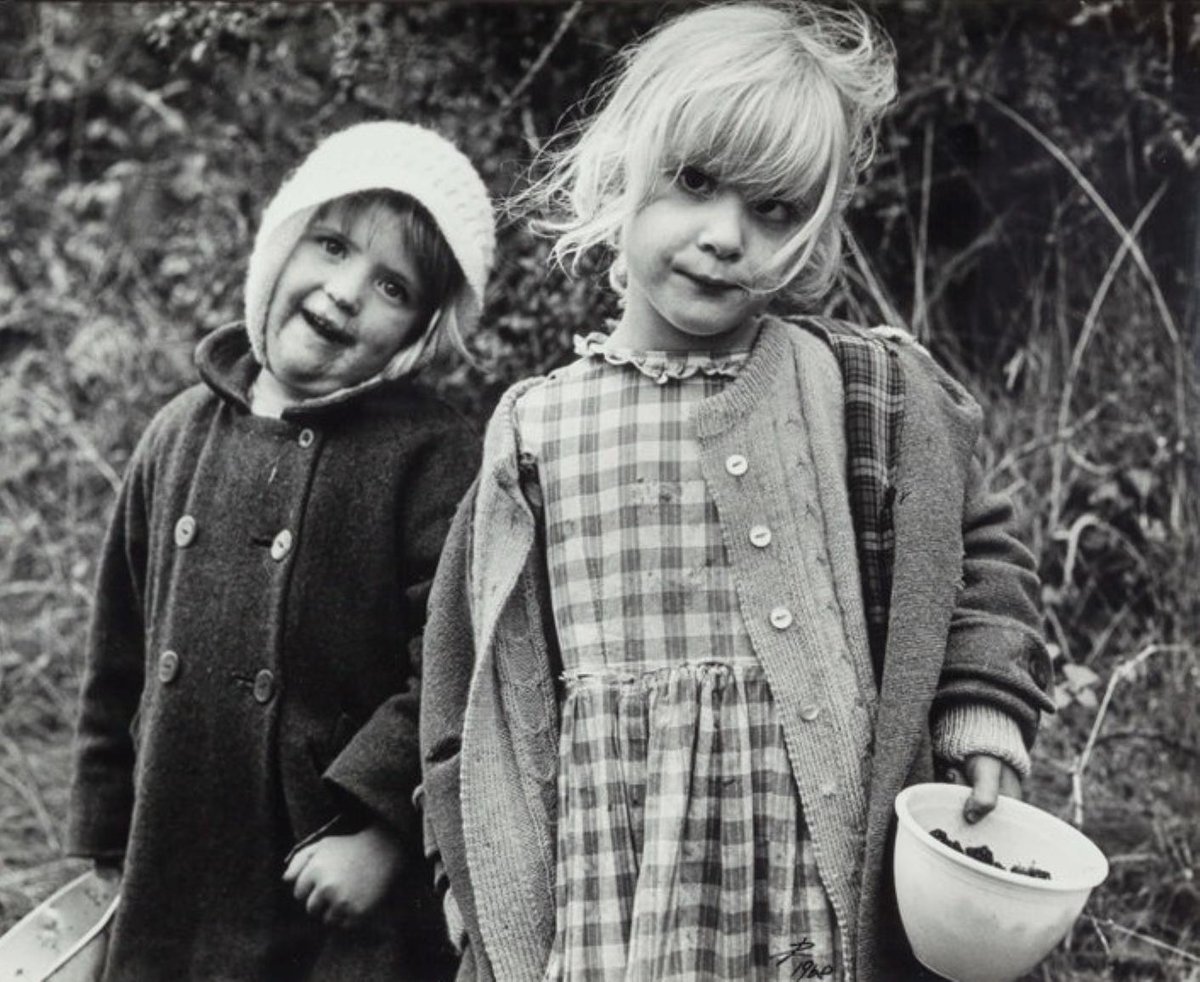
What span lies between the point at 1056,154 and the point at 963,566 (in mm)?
1385

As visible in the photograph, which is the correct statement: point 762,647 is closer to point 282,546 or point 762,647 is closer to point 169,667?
point 282,546

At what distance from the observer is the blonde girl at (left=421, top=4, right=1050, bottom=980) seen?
6.47 ft

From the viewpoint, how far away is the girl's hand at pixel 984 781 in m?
1.88

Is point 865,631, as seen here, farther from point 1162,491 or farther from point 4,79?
point 4,79

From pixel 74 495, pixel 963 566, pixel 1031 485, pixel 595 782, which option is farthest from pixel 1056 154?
pixel 74 495

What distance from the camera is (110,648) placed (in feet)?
8.77

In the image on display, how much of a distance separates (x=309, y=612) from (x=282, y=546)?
13cm

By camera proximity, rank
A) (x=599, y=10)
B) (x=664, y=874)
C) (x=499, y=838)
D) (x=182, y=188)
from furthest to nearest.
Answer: (x=182, y=188) < (x=599, y=10) < (x=499, y=838) < (x=664, y=874)

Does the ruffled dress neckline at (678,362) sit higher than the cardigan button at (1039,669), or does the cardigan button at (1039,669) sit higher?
the ruffled dress neckline at (678,362)

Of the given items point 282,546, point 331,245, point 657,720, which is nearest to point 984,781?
point 657,720

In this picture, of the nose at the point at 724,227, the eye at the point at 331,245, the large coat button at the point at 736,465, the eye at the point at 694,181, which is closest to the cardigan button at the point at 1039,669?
the large coat button at the point at 736,465

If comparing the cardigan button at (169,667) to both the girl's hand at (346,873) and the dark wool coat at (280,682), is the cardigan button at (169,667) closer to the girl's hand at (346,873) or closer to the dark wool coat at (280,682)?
→ the dark wool coat at (280,682)

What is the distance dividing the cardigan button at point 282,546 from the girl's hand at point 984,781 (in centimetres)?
119

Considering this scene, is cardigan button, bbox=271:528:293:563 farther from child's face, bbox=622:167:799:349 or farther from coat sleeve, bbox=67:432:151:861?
child's face, bbox=622:167:799:349
